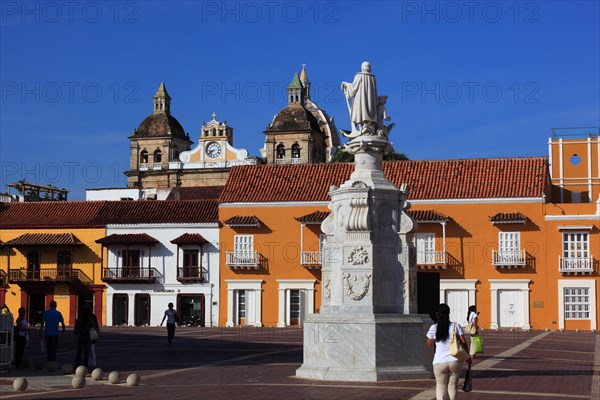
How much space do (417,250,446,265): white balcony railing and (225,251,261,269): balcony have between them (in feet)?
28.9

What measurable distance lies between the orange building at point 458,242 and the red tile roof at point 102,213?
2.19m

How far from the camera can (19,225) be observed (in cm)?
5566

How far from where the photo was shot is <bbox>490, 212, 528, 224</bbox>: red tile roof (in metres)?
47.6

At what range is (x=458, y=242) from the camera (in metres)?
48.9

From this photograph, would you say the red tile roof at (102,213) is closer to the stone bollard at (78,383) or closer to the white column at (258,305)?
the white column at (258,305)

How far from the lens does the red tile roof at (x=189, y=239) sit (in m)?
52.3

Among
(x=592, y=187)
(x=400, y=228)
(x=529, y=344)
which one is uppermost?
(x=592, y=187)

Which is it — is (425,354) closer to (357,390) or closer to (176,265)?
(357,390)

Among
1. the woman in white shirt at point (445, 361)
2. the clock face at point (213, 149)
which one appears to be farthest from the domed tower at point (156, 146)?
the woman in white shirt at point (445, 361)

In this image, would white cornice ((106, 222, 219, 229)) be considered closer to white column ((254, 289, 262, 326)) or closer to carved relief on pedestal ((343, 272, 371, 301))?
white column ((254, 289, 262, 326))

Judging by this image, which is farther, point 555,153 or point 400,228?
point 555,153

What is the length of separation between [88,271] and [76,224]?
280cm

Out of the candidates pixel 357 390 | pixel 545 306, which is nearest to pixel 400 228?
pixel 357 390

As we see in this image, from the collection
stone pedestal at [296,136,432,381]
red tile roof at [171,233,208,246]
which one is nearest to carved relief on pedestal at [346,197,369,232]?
stone pedestal at [296,136,432,381]
